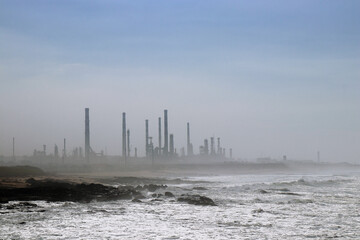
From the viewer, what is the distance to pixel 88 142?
260 feet

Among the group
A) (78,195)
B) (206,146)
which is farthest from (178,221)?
(206,146)

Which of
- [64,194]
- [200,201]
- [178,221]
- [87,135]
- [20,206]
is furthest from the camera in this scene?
[87,135]

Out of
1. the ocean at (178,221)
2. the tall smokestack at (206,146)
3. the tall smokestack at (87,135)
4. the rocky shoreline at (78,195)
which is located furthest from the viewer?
the tall smokestack at (206,146)

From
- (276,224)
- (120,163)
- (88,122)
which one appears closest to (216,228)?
(276,224)

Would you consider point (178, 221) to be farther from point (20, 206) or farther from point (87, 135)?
point (87, 135)

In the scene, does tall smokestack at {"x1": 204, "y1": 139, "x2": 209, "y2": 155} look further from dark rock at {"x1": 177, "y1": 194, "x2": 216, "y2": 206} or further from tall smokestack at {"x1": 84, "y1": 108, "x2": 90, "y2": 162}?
dark rock at {"x1": 177, "y1": 194, "x2": 216, "y2": 206}

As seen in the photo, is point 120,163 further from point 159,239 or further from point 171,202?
point 159,239

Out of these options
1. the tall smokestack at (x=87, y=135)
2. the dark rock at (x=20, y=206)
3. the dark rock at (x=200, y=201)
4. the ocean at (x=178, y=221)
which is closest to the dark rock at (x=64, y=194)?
the ocean at (x=178, y=221)

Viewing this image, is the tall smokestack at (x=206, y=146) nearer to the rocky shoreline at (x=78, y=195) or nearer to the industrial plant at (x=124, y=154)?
the industrial plant at (x=124, y=154)

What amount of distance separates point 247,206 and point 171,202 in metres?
4.89

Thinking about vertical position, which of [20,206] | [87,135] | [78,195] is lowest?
[78,195]

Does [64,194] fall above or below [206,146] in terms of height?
below

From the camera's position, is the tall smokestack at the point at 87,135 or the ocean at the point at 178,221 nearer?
the ocean at the point at 178,221

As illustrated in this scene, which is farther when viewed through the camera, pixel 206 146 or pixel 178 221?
pixel 206 146
